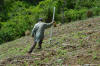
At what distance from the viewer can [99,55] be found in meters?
7.20

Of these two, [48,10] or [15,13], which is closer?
[48,10]

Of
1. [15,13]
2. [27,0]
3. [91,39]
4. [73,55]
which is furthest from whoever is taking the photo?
[27,0]

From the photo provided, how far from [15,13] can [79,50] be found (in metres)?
19.7

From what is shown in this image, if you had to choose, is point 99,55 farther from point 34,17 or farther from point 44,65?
point 34,17

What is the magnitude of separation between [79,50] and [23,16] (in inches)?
676

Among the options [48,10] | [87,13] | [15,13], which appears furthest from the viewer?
[15,13]

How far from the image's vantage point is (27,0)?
3394 cm

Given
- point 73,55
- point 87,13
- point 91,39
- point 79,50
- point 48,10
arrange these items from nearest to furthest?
point 73,55 < point 79,50 < point 91,39 < point 87,13 < point 48,10

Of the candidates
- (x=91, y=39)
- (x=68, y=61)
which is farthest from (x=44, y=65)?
(x=91, y=39)

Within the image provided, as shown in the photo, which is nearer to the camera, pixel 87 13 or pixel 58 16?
pixel 87 13

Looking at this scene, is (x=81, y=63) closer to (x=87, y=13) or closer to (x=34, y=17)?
(x=87, y=13)

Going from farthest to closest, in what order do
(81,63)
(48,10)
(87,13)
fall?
(48,10)
(87,13)
(81,63)

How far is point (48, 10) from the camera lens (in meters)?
23.7

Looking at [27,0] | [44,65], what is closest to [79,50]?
[44,65]
